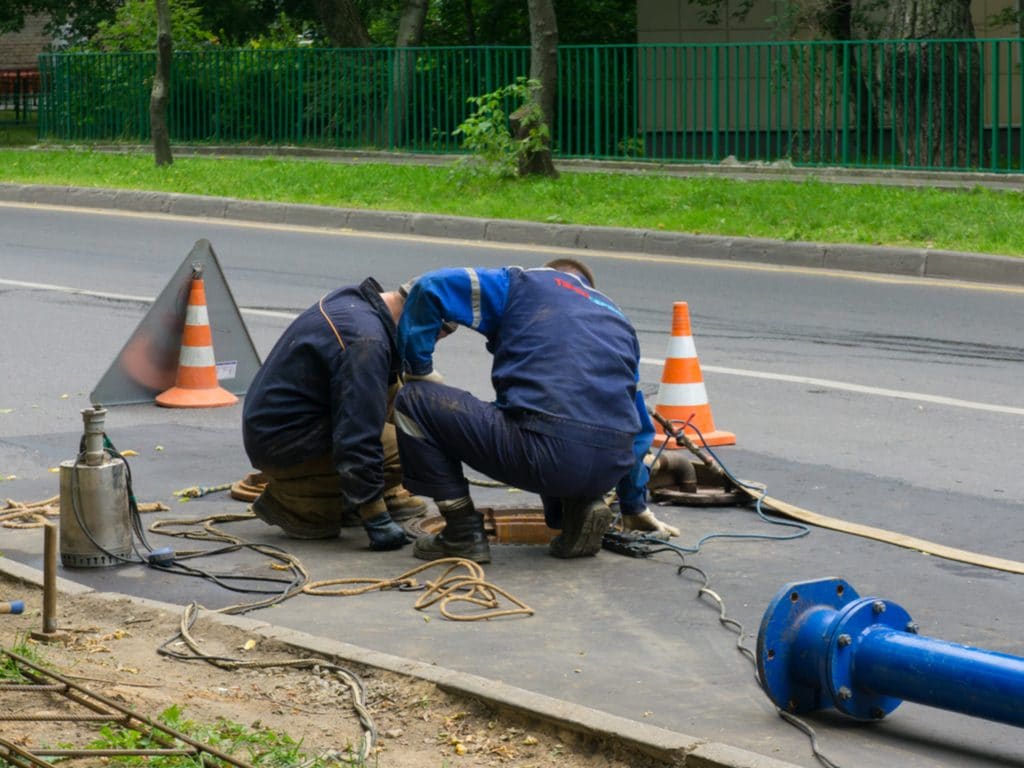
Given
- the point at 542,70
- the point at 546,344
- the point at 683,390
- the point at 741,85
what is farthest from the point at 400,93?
the point at 546,344

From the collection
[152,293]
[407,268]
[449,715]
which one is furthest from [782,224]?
[449,715]

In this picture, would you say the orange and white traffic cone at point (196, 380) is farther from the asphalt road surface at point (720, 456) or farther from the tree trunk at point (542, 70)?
the tree trunk at point (542, 70)

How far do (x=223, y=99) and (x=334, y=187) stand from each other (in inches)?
272

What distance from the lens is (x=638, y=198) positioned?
1773cm

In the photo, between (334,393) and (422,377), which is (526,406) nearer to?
(422,377)

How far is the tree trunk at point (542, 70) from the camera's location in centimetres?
1955

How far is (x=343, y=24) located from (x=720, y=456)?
73.2ft

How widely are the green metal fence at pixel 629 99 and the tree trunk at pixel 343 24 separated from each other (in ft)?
10.8

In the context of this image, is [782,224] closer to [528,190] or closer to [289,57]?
[528,190]

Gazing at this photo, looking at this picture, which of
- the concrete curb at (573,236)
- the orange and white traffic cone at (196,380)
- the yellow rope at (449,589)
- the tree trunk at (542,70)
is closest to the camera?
the yellow rope at (449,589)

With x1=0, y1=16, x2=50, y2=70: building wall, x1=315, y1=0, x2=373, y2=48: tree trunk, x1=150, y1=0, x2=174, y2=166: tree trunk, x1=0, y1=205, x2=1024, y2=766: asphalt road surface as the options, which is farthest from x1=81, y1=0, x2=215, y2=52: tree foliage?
x1=0, y1=16, x2=50, y2=70: building wall

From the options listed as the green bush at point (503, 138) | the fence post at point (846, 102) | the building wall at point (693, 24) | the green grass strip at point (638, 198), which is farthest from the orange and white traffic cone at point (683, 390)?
the building wall at point (693, 24)

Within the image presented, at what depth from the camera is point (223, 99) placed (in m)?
25.9

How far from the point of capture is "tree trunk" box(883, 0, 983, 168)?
61.3ft
